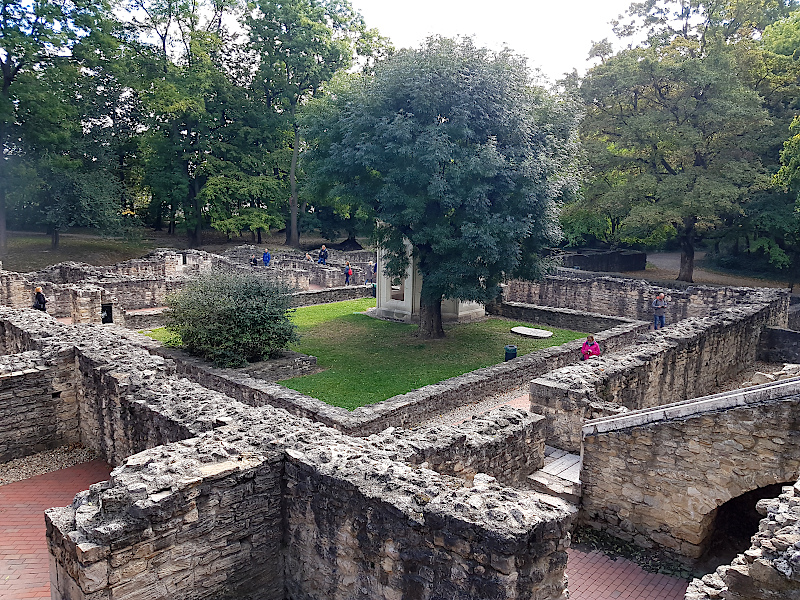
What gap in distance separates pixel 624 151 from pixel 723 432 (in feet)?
74.2

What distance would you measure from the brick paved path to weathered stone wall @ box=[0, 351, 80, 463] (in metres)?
0.95

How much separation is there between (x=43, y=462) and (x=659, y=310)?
17.8 m

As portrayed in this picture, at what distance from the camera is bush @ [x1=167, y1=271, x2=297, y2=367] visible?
13.6 m

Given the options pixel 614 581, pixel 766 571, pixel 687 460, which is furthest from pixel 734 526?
pixel 766 571

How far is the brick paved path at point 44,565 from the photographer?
20.3ft

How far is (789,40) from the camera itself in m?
27.1

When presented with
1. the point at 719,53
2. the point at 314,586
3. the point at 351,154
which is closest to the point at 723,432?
the point at 314,586

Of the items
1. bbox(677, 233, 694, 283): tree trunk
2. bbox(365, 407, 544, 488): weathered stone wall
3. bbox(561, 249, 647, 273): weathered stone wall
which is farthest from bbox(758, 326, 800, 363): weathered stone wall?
bbox(561, 249, 647, 273): weathered stone wall

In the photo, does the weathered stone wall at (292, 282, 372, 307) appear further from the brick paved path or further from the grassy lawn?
the grassy lawn

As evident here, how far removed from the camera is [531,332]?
1795cm

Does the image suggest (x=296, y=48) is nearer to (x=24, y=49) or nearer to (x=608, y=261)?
→ (x=24, y=49)

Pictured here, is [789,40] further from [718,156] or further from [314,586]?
[314,586]

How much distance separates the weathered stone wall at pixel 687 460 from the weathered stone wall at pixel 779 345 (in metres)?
10.5

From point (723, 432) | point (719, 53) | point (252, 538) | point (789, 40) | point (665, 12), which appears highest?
point (665, 12)
